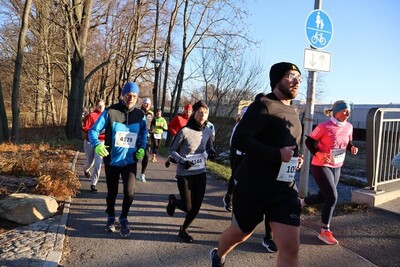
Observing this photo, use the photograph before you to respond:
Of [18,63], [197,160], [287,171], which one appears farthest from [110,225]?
[18,63]

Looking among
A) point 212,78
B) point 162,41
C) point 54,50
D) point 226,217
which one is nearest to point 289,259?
point 226,217

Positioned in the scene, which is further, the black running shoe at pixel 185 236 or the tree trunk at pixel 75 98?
the tree trunk at pixel 75 98

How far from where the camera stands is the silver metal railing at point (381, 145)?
6.79 meters

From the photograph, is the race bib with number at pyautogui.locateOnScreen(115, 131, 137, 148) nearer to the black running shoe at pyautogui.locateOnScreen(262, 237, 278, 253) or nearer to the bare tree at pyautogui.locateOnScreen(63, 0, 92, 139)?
the black running shoe at pyautogui.locateOnScreen(262, 237, 278, 253)

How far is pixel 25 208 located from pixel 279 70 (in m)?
Result: 4.29

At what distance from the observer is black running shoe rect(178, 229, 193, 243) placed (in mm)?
5086

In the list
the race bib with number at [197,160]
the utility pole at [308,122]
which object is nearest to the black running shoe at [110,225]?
the race bib with number at [197,160]

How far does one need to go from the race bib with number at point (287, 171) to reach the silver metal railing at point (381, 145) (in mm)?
3951

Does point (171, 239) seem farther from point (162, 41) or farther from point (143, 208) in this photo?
point (162, 41)

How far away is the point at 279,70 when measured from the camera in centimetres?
344

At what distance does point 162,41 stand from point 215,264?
2703 cm

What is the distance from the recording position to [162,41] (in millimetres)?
29297

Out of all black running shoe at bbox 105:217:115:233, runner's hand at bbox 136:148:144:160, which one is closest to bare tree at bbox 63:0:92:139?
black running shoe at bbox 105:217:115:233

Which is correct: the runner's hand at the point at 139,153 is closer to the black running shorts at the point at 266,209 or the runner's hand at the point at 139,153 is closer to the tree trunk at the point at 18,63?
the black running shorts at the point at 266,209
